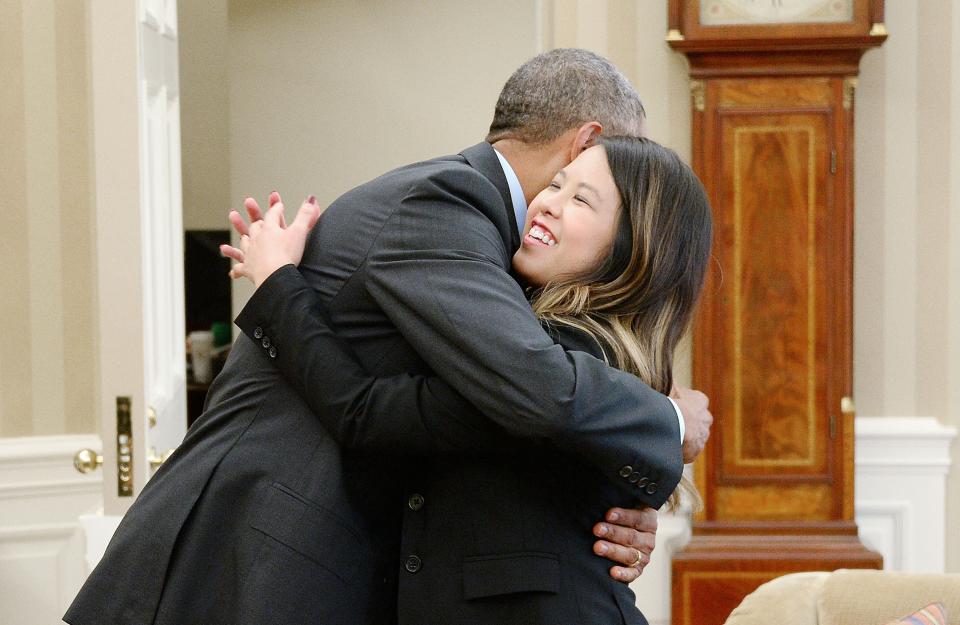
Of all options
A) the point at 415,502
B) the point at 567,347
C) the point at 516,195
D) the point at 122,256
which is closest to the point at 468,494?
the point at 415,502

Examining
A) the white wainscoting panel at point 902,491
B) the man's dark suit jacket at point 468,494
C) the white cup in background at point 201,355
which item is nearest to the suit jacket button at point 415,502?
the man's dark suit jacket at point 468,494

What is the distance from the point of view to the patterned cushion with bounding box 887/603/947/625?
204cm

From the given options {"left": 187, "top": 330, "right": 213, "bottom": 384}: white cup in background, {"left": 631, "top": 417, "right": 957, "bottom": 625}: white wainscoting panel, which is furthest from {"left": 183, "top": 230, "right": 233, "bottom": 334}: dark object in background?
{"left": 631, "top": 417, "right": 957, "bottom": 625}: white wainscoting panel

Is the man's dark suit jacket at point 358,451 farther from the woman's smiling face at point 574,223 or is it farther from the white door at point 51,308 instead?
the white door at point 51,308

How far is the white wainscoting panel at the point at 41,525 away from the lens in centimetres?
336

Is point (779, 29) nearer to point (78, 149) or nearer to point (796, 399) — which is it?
point (796, 399)

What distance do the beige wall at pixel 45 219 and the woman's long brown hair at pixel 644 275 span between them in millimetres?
2118

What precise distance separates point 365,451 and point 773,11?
214cm

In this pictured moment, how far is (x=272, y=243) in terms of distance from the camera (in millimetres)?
1605

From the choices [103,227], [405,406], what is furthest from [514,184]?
[103,227]

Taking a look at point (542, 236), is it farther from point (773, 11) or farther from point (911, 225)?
point (911, 225)

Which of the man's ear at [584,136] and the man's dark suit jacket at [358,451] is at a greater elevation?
the man's ear at [584,136]

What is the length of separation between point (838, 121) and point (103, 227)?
6.29 ft

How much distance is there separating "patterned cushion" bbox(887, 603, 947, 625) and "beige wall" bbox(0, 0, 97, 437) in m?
2.26
